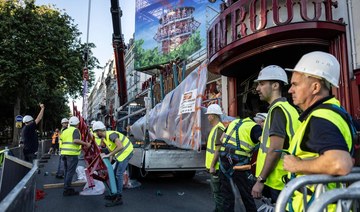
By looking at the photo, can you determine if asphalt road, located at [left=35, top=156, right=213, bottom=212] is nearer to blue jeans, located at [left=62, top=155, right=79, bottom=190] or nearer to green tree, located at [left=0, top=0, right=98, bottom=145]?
blue jeans, located at [left=62, top=155, right=79, bottom=190]

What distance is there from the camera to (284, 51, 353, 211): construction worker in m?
1.66

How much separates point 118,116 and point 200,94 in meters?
7.12

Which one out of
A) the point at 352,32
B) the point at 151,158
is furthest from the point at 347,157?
the point at 352,32

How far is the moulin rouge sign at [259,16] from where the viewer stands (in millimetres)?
8430

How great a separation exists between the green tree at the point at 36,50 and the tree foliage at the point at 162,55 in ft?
20.2

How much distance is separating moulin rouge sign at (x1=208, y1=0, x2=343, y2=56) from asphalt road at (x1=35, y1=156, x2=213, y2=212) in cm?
463

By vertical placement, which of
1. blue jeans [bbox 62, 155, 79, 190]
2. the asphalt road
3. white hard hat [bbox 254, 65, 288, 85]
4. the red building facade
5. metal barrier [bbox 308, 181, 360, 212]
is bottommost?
the asphalt road

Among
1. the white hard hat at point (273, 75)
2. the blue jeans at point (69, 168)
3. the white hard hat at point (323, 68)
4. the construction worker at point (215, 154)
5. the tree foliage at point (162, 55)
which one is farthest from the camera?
the tree foliage at point (162, 55)

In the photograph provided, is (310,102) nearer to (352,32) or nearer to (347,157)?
(347,157)

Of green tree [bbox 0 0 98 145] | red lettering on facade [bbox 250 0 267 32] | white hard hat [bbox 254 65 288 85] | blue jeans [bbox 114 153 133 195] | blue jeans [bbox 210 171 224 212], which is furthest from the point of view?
green tree [bbox 0 0 98 145]

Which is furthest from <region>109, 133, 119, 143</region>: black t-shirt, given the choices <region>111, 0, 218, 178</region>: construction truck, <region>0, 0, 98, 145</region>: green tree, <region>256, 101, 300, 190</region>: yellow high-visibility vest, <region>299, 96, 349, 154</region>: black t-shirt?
<region>0, 0, 98, 145</region>: green tree

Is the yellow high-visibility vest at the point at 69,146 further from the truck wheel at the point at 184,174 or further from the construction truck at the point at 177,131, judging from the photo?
the truck wheel at the point at 184,174

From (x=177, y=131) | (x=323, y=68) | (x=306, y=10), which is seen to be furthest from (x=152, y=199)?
(x=306, y=10)

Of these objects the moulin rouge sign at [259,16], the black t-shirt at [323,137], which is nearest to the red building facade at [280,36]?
the moulin rouge sign at [259,16]
